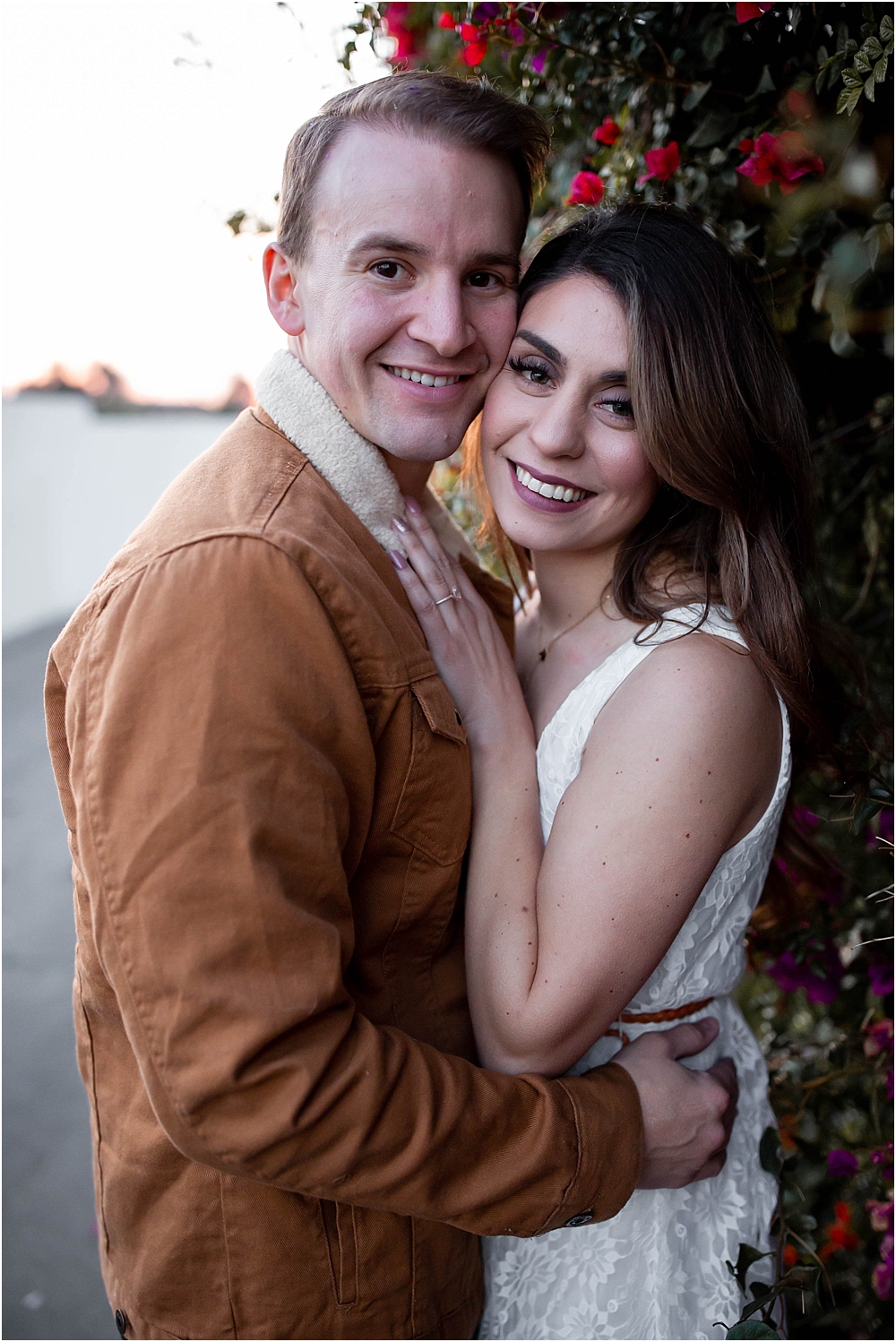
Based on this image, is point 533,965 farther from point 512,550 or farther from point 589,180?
point 589,180

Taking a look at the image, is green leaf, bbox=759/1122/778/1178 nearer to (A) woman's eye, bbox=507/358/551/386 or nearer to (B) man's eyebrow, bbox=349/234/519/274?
(A) woman's eye, bbox=507/358/551/386

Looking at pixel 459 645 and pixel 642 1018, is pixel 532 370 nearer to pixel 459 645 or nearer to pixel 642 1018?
pixel 459 645

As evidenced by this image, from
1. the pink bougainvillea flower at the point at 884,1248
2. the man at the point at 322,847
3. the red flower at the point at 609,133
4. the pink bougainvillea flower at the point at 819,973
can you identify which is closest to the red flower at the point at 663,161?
the red flower at the point at 609,133

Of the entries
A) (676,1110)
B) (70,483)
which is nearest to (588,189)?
(676,1110)

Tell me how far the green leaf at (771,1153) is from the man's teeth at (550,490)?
3.90 feet

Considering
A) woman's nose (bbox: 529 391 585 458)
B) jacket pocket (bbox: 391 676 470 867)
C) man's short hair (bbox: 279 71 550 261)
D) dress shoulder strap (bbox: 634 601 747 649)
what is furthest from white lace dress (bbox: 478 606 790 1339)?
man's short hair (bbox: 279 71 550 261)

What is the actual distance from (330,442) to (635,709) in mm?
609

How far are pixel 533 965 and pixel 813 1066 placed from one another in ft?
4.31

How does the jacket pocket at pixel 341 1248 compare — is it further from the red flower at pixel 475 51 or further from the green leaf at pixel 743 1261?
the red flower at pixel 475 51

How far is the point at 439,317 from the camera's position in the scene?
1486mm

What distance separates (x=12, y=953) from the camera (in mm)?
3566

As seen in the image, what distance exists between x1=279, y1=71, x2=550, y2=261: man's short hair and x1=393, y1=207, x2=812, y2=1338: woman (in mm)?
258

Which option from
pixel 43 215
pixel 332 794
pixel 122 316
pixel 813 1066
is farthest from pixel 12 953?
pixel 332 794

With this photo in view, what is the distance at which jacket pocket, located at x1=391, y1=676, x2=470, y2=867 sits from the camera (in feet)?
4.35
